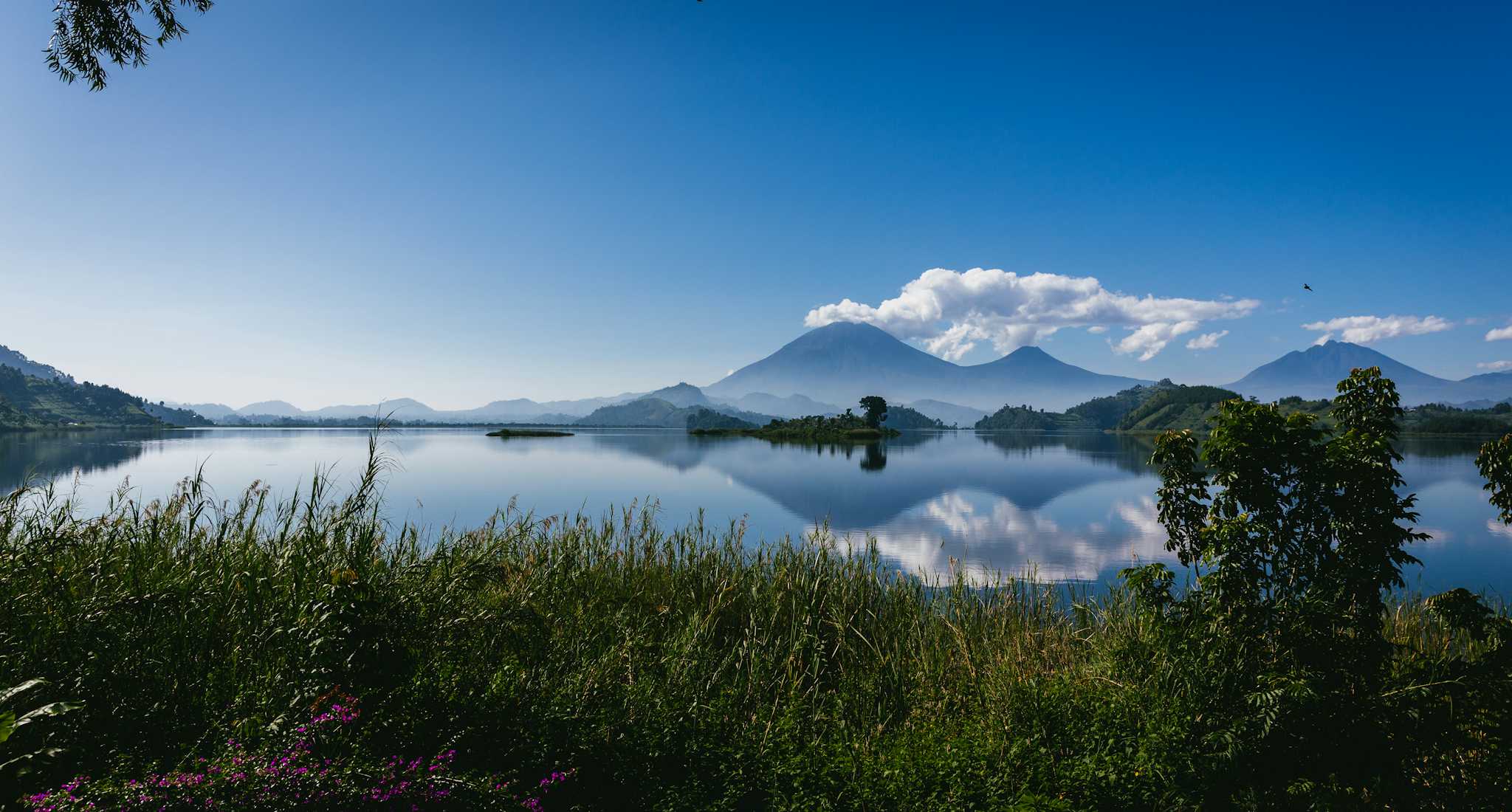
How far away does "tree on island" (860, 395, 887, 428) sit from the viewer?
12000cm

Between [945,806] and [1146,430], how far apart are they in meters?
201

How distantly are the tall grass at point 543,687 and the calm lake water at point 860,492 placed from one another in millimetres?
2082

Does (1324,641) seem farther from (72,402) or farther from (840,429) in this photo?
(72,402)

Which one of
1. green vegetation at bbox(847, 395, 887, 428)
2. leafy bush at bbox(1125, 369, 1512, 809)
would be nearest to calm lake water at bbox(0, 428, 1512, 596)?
leafy bush at bbox(1125, 369, 1512, 809)

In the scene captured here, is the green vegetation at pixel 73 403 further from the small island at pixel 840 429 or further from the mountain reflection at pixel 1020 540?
the mountain reflection at pixel 1020 540

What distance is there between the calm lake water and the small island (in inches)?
1915

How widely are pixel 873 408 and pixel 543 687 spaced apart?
11739cm

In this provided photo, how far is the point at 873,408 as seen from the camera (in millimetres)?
120375

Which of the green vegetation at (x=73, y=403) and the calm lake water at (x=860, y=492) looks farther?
the green vegetation at (x=73, y=403)

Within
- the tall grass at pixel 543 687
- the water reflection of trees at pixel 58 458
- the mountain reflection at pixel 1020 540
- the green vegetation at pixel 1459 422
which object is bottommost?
the mountain reflection at pixel 1020 540

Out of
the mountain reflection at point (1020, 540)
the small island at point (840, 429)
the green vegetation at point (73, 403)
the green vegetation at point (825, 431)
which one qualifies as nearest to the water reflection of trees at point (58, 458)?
the mountain reflection at point (1020, 540)

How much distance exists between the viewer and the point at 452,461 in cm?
5478

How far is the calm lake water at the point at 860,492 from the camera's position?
1983 cm

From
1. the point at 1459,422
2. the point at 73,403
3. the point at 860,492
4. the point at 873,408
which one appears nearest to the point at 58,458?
the point at 860,492
